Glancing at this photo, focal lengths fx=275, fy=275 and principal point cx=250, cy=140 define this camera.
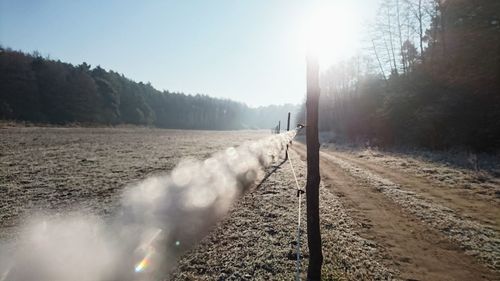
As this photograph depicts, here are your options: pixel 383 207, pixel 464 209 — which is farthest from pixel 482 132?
pixel 383 207

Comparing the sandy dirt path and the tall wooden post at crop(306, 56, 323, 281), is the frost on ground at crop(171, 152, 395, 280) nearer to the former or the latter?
the tall wooden post at crop(306, 56, 323, 281)

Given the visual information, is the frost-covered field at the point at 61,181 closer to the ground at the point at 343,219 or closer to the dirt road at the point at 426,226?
the ground at the point at 343,219

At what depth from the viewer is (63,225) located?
7.69m

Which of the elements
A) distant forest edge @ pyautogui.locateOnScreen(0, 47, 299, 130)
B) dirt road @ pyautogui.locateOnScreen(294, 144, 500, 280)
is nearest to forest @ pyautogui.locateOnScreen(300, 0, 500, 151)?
dirt road @ pyautogui.locateOnScreen(294, 144, 500, 280)

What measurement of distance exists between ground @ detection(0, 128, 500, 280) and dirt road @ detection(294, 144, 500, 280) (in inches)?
1.0

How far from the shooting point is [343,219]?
8.12 meters

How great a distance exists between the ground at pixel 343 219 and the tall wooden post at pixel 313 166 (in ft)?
1.45

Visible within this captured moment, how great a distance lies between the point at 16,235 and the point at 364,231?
29.3 feet

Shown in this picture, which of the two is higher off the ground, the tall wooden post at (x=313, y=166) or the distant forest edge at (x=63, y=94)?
the distant forest edge at (x=63, y=94)

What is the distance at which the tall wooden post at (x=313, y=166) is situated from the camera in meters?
4.66

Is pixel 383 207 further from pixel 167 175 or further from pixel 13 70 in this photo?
pixel 13 70

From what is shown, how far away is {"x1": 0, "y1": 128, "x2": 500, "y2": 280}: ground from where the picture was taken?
548 centimetres

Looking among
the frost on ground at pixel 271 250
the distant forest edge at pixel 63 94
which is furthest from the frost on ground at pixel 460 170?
the distant forest edge at pixel 63 94

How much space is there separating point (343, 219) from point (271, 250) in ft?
9.89
